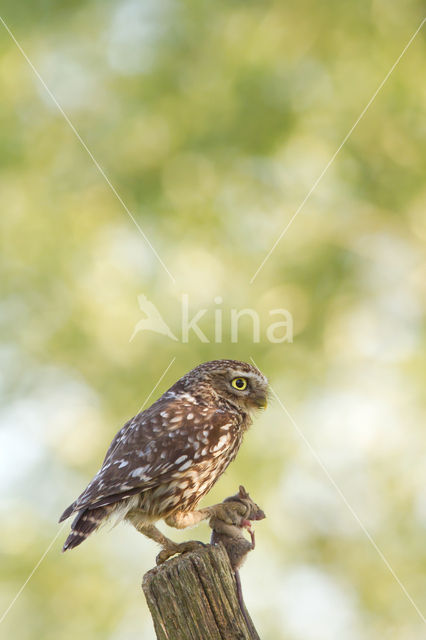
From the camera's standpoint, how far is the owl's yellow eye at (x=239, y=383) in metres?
4.18

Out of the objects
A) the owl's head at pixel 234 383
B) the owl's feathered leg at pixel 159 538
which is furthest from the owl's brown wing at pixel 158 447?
the owl's feathered leg at pixel 159 538

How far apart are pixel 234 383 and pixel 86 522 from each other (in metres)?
1.10

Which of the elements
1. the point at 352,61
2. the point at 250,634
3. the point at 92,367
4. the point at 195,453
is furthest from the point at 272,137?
the point at 250,634

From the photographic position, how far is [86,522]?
349cm

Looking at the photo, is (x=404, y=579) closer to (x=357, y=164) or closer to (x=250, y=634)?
(x=357, y=164)

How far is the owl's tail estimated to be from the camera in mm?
3424

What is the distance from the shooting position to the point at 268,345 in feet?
28.1

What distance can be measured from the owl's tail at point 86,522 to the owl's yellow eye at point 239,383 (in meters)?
0.97

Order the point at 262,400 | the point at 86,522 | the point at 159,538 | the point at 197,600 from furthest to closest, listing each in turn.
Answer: the point at 262,400 → the point at 159,538 → the point at 86,522 → the point at 197,600

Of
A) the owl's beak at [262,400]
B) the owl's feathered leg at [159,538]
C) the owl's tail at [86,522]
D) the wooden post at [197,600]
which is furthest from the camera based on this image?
the owl's beak at [262,400]

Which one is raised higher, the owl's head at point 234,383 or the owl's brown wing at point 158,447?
the owl's head at point 234,383

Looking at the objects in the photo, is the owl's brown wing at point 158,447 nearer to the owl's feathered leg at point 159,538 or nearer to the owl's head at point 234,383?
the owl's head at point 234,383

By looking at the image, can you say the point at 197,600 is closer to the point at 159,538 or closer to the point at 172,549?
the point at 172,549

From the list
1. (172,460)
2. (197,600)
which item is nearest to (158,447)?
(172,460)
